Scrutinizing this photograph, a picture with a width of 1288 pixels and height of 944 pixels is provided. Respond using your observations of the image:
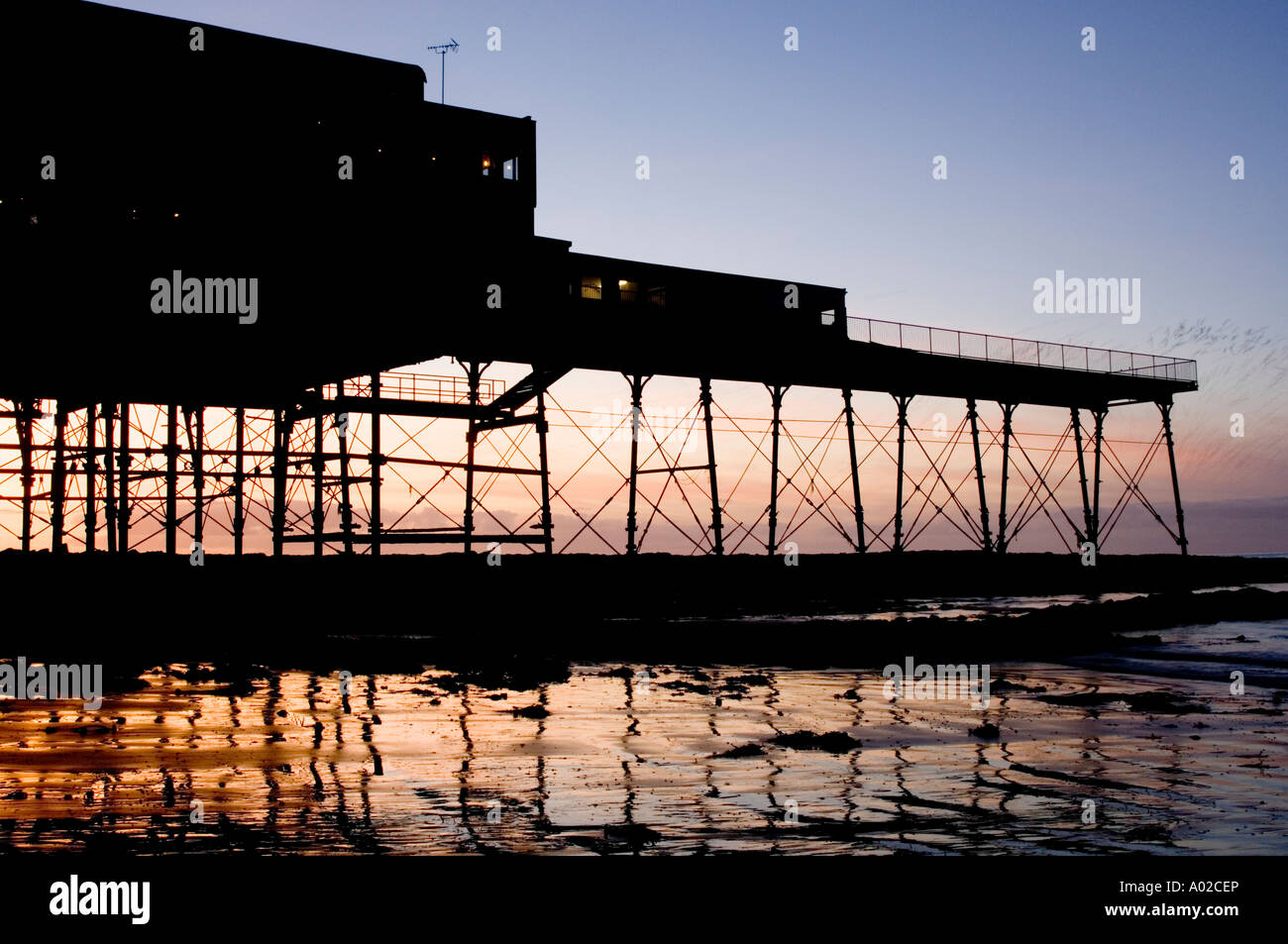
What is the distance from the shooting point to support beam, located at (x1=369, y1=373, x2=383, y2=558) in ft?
74.1

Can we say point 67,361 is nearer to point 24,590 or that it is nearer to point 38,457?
point 24,590

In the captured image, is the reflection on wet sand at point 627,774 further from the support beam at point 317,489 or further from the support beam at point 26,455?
the support beam at point 26,455

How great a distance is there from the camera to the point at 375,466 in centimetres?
2338

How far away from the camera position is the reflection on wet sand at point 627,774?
508 cm

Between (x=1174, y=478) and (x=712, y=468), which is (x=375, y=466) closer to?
(x=712, y=468)

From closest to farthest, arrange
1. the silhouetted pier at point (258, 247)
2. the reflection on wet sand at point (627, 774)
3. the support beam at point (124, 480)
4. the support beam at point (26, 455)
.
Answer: the reflection on wet sand at point (627, 774), the silhouetted pier at point (258, 247), the support beam at point (124, 480), the support beam at point (26, 455)

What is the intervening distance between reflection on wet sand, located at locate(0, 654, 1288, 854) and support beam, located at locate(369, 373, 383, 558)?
11408 mm

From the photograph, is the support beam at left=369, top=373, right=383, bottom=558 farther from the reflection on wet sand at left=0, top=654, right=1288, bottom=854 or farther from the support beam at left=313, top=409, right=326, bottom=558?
the reflection on wet sand at left=0, top=654, right=1288, bottom=854

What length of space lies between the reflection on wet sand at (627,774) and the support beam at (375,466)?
37.4 feet

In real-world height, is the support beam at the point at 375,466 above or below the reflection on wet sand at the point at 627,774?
above

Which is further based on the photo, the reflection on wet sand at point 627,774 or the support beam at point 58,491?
the support beam at point 58,491

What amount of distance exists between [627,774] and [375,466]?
17.7 meters

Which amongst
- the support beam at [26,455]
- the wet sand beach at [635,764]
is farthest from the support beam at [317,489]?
the wet sand beach at [635,764]

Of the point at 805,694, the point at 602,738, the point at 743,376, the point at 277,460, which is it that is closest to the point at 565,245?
the point at 743,376
